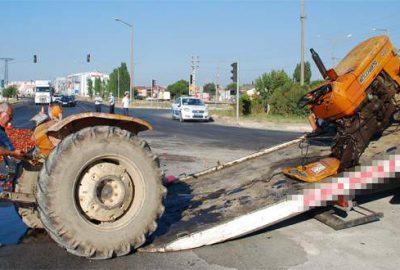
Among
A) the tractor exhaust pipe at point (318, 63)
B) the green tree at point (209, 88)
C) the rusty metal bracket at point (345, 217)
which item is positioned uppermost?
the green tree at point (209, 88)

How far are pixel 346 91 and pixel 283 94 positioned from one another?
94.4 ft

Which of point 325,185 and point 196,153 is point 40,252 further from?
point 196,153

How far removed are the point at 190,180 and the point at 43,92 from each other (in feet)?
193

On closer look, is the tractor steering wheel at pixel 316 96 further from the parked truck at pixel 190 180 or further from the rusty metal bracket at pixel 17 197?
the rusty metal bracket at pixel 17 197

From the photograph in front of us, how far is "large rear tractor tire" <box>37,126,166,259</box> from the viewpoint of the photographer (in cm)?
445

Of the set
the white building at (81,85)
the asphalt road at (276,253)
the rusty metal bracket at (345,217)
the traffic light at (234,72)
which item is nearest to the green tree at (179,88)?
the white building at (81,85)

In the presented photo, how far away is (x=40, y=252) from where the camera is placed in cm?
495

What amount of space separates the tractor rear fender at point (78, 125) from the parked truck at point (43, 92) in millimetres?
58204

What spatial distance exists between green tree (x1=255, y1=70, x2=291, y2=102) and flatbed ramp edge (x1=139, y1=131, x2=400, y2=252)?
3026 cm

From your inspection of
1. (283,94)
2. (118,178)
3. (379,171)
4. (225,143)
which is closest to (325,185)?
(379,171)

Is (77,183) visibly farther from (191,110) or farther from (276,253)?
(191,110)

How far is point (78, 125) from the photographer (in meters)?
5.06

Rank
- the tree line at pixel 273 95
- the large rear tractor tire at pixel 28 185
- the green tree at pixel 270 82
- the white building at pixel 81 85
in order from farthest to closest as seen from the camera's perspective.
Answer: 1. the white building at pixel 81 85
2. the green tree at pixel 270 82
3. the tree line at pixel 273 95
4. the large rear tractor tire at pixel 28 185

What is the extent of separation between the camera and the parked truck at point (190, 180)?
4.54 meters
